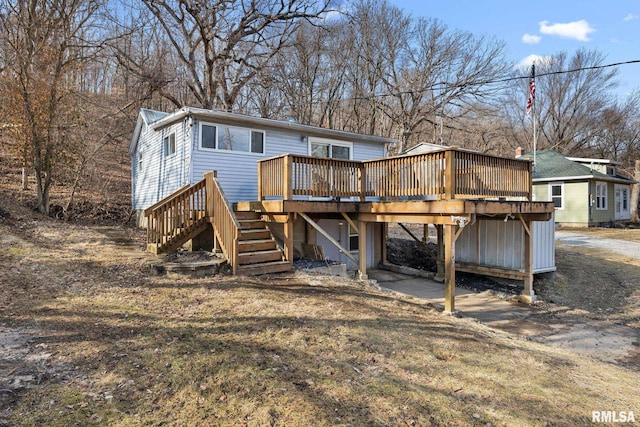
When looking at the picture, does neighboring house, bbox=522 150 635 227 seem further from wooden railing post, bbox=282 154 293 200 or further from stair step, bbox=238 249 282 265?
stair step, bbox=238 249 282 265

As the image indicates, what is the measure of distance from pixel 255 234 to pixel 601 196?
22.5m

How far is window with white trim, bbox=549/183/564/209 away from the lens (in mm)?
22611

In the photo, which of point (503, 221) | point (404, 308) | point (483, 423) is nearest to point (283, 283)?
point (404, 308)

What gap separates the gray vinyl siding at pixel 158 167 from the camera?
10984mm

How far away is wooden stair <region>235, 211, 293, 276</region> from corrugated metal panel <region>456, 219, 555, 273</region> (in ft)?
20.6

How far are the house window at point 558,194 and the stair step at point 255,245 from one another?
66.8 ft

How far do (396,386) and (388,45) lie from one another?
2960 centimetres

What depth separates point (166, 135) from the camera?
1222 cm

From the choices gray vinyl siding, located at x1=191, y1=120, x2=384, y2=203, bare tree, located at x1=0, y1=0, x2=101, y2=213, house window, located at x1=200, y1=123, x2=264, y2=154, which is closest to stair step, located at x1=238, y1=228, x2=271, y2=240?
gray vinyl siding, located at x1=191, y1=120, x2=384, y2=203

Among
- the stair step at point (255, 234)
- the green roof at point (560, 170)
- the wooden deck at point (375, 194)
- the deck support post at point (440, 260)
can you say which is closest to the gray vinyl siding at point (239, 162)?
the wooden deck at point (375, 194)

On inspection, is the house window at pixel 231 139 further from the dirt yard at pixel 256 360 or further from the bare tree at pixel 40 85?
the bare tree at pixel 40 85

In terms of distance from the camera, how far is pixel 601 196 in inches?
892

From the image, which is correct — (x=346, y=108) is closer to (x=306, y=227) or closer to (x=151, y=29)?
(x=151, y=29)

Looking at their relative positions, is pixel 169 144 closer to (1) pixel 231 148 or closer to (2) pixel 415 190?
(1) pixel 231 148
